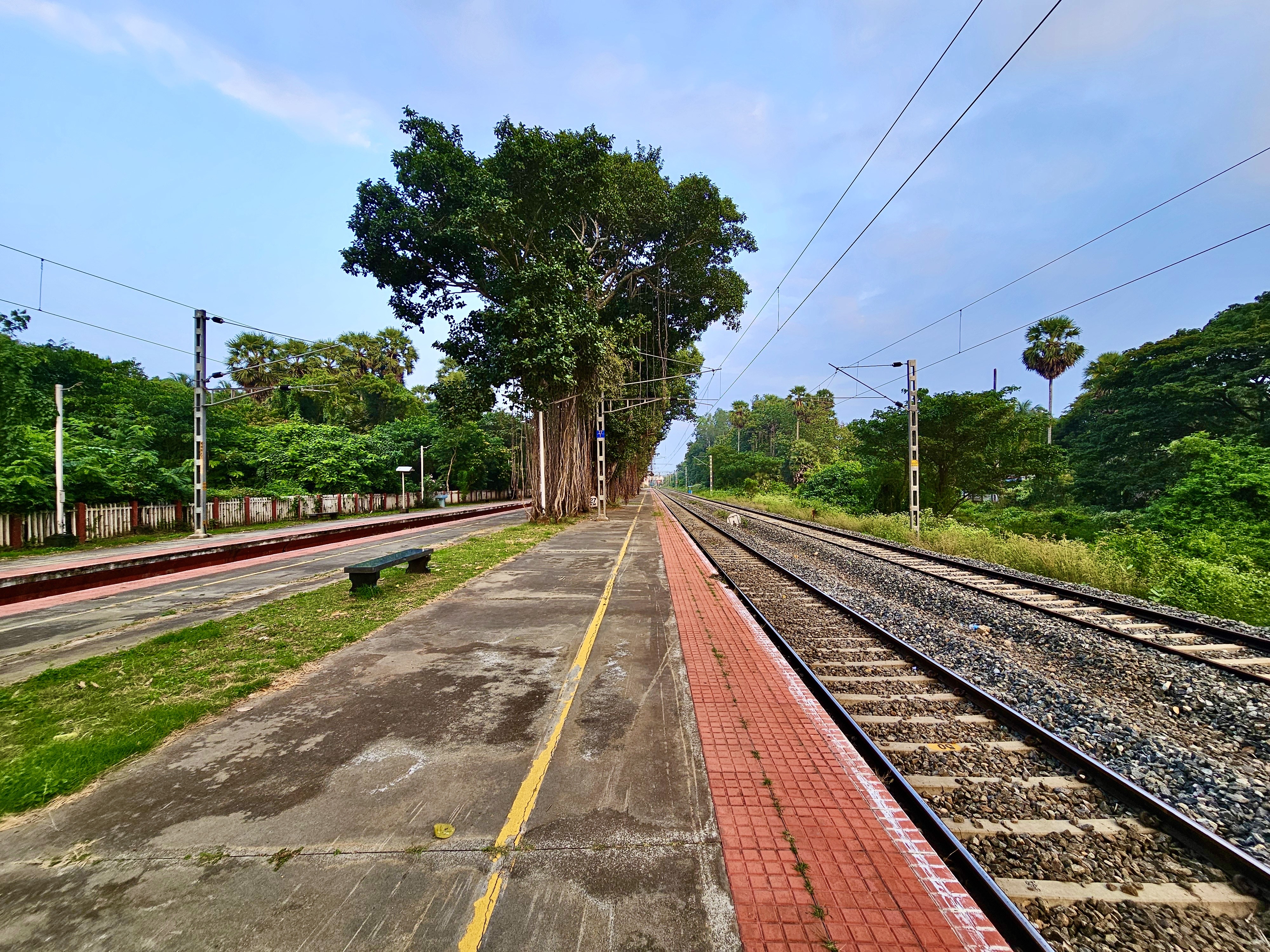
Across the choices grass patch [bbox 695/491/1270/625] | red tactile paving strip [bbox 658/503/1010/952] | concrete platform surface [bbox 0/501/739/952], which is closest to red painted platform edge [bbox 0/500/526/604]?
concrete platform surface [bbox 0/501/739/952]

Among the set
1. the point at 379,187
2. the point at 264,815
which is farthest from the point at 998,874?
the point at 379,187

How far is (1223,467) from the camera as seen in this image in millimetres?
14898

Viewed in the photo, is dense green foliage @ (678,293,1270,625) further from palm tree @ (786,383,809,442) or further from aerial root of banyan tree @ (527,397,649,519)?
palm tree @ (786,383,809,442)

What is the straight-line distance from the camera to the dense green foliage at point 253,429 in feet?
52.6

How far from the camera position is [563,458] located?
25.3m

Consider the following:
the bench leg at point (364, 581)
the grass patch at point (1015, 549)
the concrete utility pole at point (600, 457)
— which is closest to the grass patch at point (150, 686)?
the bench leg at point (364, 581)

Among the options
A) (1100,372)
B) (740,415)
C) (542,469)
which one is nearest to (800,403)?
(740,415)

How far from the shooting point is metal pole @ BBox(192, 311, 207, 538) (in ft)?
58.7

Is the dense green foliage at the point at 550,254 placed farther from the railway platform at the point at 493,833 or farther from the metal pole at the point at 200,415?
the railway platform at the point at 493,833

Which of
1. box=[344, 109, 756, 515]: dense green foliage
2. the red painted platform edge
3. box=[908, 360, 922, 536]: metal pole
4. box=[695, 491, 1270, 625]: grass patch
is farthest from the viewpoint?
box=[344, 109, 756, 515]: dense green foliage

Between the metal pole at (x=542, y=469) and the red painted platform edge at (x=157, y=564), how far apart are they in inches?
261

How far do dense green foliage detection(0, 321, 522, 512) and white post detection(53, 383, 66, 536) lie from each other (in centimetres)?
28

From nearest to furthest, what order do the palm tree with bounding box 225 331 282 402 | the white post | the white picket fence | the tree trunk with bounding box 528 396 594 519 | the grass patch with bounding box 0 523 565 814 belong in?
the grass patch with bounding box 0 523 565 814, the white post, the white picket fence, the tree trunk with bounding box 528 396 594 519, the palm tree with bounding box 225 331 282 402

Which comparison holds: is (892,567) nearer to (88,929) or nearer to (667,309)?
(88,929)
